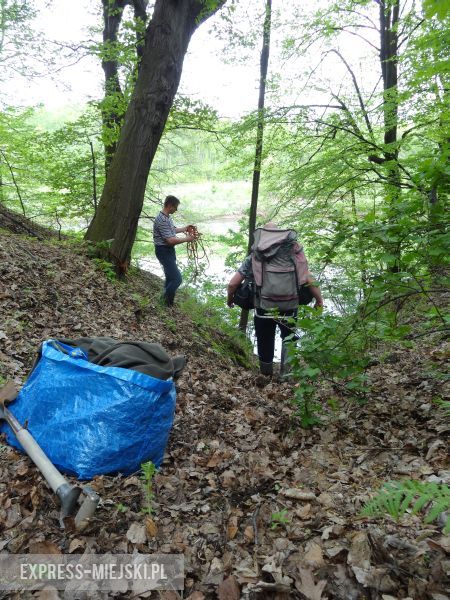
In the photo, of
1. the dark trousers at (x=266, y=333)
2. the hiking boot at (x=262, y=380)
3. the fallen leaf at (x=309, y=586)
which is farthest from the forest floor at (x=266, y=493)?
the dark trousers at (x=266, y=333)

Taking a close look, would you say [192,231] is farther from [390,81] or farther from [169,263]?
[390,81]

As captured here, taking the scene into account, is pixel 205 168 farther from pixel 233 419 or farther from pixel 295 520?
Result: pixel 295 520

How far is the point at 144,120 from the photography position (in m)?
6.62

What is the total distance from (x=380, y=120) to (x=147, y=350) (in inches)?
361

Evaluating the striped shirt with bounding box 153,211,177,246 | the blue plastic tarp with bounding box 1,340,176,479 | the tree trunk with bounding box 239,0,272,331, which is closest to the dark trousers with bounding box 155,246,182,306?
the striped shirt with bounding box 153,211,177,246

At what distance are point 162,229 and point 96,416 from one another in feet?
16.5

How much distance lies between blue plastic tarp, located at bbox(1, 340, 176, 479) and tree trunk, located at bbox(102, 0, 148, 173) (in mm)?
6996

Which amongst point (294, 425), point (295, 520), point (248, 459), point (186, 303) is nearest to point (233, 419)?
point (294, 425)

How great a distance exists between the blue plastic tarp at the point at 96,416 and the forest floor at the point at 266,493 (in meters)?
0.15

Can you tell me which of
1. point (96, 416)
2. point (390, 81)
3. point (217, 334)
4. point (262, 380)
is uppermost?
point (390, 81)

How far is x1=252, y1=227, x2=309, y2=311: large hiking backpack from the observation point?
469 centimetres

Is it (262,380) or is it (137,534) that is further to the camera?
(262,380)

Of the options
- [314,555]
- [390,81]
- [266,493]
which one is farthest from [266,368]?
[390,81]

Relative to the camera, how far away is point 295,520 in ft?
7.01
